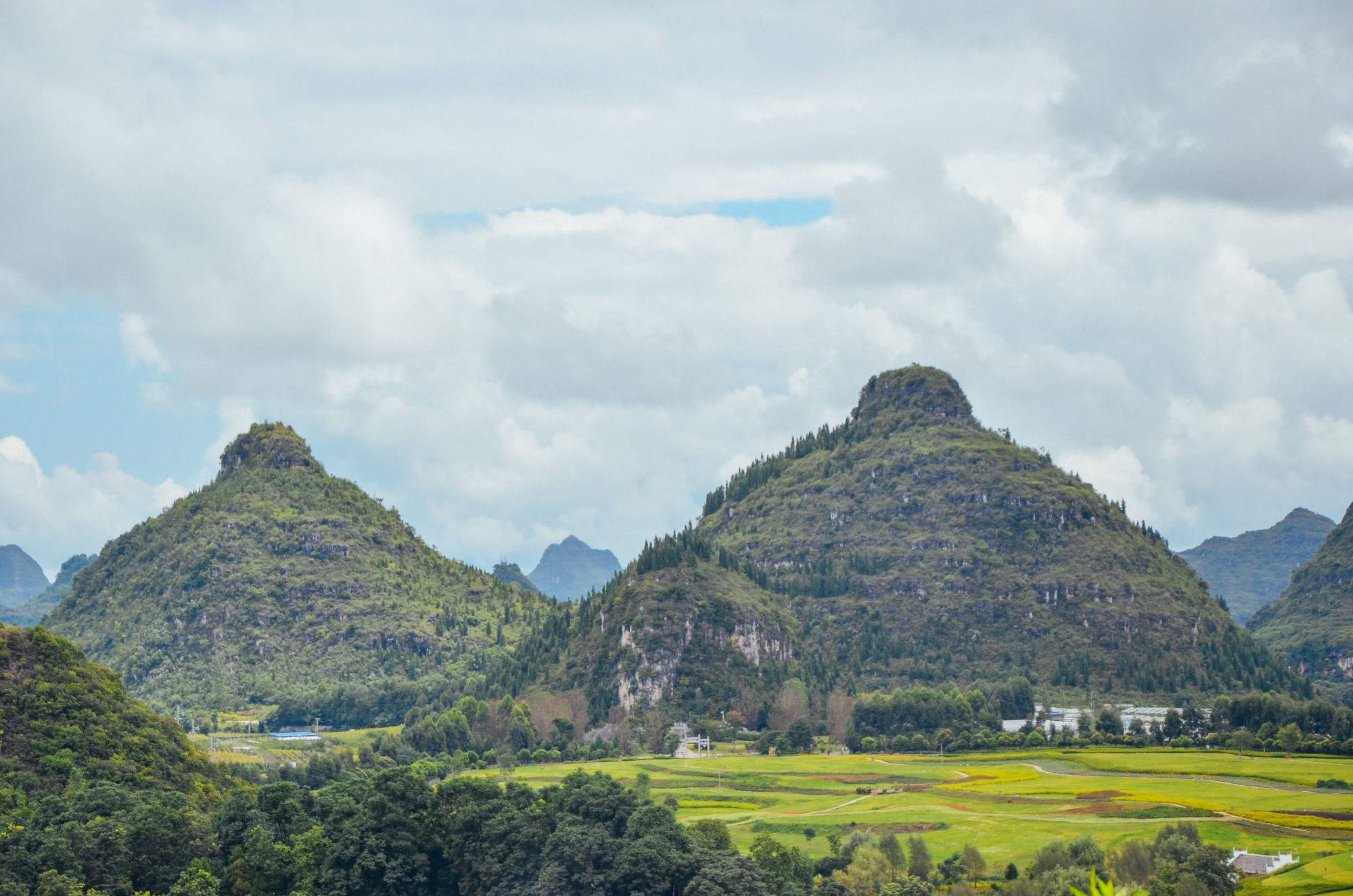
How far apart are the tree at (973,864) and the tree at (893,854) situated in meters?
4.56

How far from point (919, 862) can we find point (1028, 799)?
33350mm

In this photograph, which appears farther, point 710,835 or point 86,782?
point 86,782

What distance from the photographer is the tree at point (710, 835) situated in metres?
95.0

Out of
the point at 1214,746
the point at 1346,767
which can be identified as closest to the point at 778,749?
the point at 1214,746

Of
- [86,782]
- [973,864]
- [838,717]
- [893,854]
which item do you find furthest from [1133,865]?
[838,717]

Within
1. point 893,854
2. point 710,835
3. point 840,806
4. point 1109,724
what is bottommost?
point 893,854

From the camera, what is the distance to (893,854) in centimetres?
9981

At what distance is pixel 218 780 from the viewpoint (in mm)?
118625

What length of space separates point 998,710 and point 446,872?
384 feet

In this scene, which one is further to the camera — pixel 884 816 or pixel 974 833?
Result: pixel 884 816

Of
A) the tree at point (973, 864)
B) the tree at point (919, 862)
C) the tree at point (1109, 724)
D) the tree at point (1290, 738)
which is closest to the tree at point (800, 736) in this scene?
the tree at point (1109, 724)

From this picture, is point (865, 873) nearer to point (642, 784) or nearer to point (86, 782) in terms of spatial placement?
point (642, 784)

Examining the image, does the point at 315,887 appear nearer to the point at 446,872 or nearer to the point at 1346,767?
the point at 446,872

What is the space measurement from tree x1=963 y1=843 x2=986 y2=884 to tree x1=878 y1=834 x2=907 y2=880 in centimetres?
456
